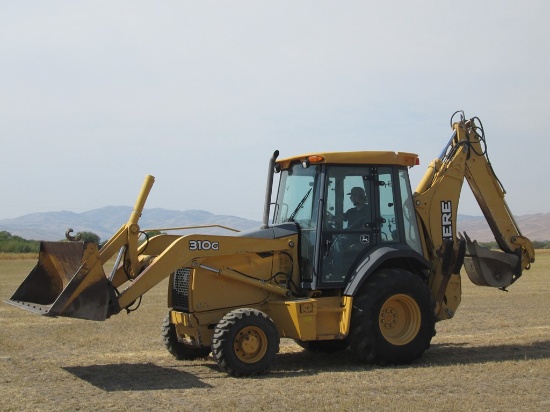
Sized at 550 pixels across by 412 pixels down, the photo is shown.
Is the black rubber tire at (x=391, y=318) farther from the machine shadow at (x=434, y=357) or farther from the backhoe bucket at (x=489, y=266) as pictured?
the backhoe bucket at (x=489, y=266)

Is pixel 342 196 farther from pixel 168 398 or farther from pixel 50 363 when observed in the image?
pixel 50 363

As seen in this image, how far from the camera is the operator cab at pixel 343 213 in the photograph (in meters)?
10.8

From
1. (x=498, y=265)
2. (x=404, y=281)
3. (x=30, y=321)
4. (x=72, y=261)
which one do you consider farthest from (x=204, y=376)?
(x=30, y=321)

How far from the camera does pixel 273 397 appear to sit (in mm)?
8508

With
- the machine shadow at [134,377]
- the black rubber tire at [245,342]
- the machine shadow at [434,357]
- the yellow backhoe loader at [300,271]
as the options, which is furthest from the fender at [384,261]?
the machine shadow at [134,377]

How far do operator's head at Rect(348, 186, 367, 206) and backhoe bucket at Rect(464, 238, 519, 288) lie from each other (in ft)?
7.32

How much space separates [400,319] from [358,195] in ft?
5.83

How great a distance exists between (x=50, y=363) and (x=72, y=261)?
1836 millimetres

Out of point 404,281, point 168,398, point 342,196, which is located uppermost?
point 342,196

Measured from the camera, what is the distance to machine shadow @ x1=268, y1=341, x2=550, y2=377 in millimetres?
10664

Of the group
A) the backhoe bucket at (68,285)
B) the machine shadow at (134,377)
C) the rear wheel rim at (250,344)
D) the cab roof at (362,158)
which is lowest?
the machine shadow at (134,377)

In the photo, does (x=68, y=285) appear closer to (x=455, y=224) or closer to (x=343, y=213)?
(x=343, y=213)

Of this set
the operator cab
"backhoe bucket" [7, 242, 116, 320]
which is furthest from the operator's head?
"backhoe bucket" [7, 242, 116, 320]

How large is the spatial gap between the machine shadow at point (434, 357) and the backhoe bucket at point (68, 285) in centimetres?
236
